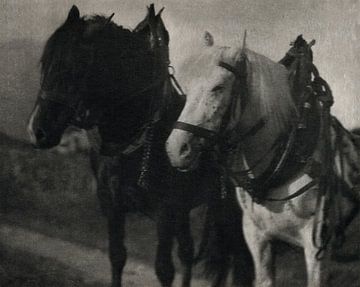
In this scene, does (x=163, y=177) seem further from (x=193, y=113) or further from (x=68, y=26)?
(x=68, y=26)

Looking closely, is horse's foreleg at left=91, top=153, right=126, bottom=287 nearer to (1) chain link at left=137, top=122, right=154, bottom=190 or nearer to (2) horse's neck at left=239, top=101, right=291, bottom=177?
(1) chain link at left=137, top=122, right=154, bottom=190

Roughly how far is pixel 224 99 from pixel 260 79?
0.33ft

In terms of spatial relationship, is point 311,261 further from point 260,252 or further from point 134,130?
point 134,130

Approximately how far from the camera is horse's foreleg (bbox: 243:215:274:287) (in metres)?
1.28

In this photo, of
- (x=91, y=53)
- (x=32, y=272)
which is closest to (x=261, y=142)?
(x=91, y=53)

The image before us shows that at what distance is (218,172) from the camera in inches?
55.0

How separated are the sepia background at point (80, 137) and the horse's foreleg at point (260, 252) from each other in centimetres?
4

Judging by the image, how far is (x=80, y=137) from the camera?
1.44m

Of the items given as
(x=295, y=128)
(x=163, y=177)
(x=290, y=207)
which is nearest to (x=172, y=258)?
(x=163, y=177)

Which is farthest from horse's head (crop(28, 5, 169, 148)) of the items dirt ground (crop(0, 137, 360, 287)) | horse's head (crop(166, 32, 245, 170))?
horse's head (crop(166, 32, 245, 170))

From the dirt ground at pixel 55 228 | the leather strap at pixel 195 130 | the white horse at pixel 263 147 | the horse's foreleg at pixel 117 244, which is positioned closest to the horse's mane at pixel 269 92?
the white horse at pixel 263 147

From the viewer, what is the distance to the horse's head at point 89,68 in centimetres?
135

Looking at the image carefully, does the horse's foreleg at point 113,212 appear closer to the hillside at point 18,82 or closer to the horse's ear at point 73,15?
the hillside at point 18,82

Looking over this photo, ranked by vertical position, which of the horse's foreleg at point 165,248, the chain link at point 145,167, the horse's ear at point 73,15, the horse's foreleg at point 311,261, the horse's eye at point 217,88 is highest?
the horse's ear at point 73,15
